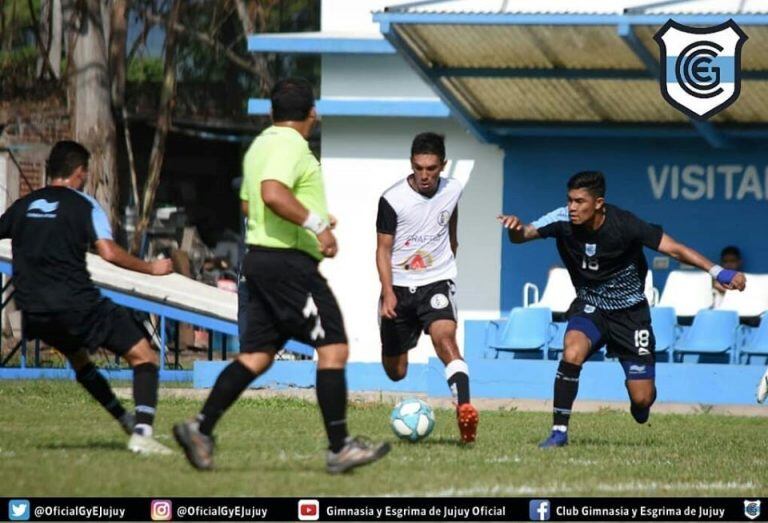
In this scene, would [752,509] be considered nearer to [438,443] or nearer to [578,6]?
[438,443]

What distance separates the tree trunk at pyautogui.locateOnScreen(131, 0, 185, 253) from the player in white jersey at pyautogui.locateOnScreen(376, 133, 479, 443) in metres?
14.6

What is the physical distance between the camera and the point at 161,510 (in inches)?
311

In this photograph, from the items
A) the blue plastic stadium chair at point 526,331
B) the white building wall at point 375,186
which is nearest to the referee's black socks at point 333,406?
the blue plastic stadium chair at point 526,331

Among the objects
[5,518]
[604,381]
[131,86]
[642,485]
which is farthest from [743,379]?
[131,86]

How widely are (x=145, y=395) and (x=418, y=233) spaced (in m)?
2.57

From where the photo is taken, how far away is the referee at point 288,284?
30.0 ft

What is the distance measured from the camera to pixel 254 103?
21188mm

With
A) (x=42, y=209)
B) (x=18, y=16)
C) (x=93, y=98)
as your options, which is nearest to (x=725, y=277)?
(x=42, y=209)

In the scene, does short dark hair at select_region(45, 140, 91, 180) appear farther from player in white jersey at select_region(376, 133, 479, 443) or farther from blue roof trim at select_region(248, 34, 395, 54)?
blue roof trim at select_region(248, 34, 395, 54)

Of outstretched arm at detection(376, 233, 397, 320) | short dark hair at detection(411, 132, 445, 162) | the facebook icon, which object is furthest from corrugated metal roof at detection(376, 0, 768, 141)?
the facebook icon

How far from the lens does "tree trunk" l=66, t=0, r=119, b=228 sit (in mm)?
25219

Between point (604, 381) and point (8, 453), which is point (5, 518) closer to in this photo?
point (8, 453)

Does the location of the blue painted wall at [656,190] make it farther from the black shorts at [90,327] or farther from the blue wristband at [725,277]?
the black shorts at [90,327]

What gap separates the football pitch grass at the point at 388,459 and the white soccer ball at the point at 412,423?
0.09m
